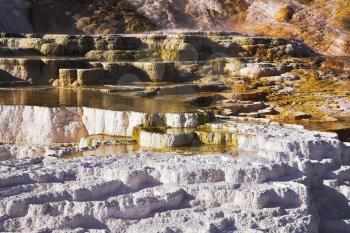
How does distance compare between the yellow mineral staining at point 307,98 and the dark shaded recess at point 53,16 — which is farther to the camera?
the dark shaded recess at point 53,16

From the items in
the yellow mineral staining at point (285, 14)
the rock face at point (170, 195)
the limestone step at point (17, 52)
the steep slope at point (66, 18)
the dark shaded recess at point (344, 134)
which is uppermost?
the yellow mineral staining at point (285, 14)

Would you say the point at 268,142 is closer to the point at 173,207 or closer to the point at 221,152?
the point at 221,152

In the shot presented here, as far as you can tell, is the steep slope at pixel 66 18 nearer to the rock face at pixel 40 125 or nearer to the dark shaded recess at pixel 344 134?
the rock face at pixel 40 125

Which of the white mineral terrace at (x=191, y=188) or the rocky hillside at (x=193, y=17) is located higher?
the rocky hillside at (x=193, y=17)

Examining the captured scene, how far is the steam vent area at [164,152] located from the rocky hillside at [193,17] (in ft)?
22.3

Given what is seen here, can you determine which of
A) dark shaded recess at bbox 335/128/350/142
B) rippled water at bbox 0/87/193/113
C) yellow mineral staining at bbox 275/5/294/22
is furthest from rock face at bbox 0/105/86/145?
yellow mineral staining at bbox 275/5/294/22

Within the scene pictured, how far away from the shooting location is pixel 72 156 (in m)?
5.09

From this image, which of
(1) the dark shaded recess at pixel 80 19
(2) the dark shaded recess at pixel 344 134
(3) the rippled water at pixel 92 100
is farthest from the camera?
(1) the dark shaded recess at pixel 80 19

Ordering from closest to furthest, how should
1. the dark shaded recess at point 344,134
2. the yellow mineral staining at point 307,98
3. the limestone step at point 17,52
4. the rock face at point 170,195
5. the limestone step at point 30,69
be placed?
the rock face at point 170,195
the dark shaded recess at point 344,134
the yellow mineral staining at point 307,98
the limestone step at point 30,69
the limestone step at point 17,52

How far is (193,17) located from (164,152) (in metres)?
13.0

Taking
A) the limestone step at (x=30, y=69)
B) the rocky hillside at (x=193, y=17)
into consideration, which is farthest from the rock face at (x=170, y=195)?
the rocky hillside at (x=193, y=17)

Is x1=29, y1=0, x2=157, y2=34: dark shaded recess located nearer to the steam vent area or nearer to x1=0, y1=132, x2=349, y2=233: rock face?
the steam vent area

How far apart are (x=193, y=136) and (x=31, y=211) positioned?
203 cm

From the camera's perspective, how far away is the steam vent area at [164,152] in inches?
157
